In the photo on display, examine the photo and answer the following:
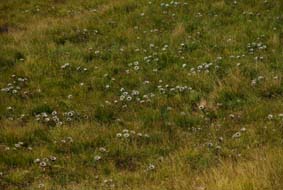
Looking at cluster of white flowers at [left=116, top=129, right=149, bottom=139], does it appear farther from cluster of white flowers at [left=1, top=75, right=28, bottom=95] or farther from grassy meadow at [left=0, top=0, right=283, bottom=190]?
cluster of white flowers at [left=1, top=75, right=28, bottom=95]

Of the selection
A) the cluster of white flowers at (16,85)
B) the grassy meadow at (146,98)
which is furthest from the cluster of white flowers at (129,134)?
the cluster of white flowers at (16,85)

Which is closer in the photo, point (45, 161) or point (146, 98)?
point (45, 161)

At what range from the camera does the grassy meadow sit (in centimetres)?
1003

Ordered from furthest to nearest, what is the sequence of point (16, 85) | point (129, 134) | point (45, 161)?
point (16, 85) < point (129, 134) < point (45, 161)

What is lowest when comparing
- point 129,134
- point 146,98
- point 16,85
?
point 16,85

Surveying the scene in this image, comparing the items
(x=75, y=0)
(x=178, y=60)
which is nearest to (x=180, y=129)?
(x=178, y=60)

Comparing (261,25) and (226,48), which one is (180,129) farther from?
(261,25)

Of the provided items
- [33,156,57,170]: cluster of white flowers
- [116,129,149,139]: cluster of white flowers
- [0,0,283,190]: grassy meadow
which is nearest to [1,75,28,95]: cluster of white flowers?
[0,0,283,190]: grassy meadow

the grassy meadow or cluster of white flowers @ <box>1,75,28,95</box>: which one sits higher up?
the grassy meadow

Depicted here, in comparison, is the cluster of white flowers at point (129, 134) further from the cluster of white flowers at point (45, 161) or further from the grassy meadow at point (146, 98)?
the cluster of white flowers at point (45, 161)

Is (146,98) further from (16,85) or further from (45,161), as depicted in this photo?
(16,85)

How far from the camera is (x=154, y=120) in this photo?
41.0ft

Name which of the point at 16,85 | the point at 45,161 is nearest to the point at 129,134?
the point at 45,161

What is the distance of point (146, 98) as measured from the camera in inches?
535
